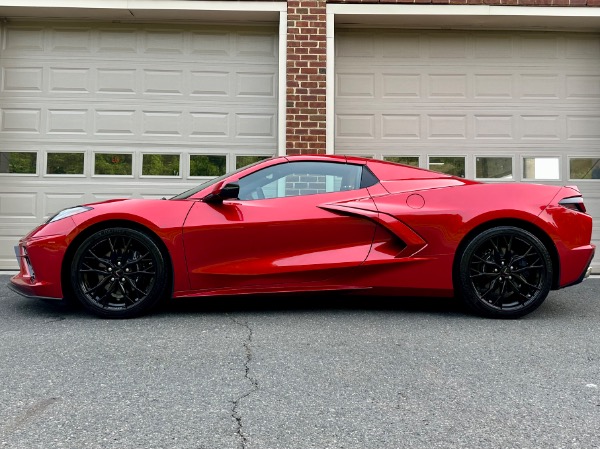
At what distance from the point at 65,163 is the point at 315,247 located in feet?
15.2

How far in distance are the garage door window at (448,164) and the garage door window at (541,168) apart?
862 millimetres

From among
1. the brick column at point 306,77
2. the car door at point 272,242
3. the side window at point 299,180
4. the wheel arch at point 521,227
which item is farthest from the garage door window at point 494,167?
the car door at point 272,242

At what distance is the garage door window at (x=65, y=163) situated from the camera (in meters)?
6.97

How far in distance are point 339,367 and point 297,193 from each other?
162cm

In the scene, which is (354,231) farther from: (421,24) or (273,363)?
(421,24)

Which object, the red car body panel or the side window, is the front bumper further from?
the side window

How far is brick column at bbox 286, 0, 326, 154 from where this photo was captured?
6801mm

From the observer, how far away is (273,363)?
108 inches

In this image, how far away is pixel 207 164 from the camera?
7.05m

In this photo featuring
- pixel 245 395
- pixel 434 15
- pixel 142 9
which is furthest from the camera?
pixel 434 15

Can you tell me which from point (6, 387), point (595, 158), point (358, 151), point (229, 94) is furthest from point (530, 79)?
point (6, 387)

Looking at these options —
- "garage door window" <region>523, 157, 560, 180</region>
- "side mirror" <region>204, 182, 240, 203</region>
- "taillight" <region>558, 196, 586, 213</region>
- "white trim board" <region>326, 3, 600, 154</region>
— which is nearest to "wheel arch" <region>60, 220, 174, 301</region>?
"side mirror" <region>204, 182, 240, 203</region>

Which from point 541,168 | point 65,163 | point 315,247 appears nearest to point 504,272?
point 315,247

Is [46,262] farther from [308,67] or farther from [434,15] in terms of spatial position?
[434,15]
